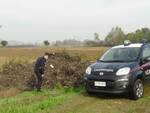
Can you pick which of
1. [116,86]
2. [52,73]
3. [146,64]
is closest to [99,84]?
[116,86]

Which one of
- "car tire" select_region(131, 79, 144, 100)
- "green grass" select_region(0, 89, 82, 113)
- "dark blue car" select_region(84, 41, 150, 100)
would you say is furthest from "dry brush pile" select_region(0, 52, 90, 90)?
"car tire" select_region(131, 79, 144, 100)

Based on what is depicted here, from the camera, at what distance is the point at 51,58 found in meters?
16.5

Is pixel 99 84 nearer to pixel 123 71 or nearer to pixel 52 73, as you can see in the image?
pixel 123 71

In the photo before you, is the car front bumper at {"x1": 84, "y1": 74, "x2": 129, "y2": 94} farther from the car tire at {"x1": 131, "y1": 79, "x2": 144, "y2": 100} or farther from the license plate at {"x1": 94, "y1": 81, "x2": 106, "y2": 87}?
the car tire at {"x1": 131, "y1": 79, "x2": 144, "y2": 100}

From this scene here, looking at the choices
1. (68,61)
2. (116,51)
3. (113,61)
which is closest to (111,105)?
(113,61)

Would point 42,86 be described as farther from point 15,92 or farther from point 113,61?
point 113,61

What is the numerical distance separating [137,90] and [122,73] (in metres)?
0.88

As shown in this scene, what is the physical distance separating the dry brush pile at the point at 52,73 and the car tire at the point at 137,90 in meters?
3.20

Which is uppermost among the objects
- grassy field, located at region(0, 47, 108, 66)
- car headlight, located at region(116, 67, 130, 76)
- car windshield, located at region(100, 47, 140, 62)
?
car windshield, located at region(100, 47, 140, 62)

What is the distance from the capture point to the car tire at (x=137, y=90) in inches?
461

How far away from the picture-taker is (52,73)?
1516 centimetres

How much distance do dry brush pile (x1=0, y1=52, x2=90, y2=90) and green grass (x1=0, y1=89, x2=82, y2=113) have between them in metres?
0.77

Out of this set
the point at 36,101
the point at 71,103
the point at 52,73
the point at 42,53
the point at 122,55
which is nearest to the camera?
the point at 71,103

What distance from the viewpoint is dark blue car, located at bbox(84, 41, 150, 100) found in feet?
37.9
